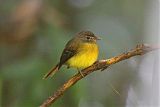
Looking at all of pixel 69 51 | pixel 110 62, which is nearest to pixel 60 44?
pixel 69 51

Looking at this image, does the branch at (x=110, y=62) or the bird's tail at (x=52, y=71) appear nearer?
the branch at (x=110, y=62)

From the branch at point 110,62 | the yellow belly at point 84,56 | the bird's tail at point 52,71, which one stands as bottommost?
the bird's tail at point 52,71

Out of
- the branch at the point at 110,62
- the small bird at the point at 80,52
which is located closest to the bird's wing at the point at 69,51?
the small bird at the point at 80,52

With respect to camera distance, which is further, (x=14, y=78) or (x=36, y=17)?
(x=36, y=17)

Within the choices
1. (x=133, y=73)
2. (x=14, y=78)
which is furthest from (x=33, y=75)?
(x=133, y=73)

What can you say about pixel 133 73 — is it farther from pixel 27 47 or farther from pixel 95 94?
pixel 27 47

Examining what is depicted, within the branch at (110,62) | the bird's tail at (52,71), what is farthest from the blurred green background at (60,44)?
the branch at (110,62)

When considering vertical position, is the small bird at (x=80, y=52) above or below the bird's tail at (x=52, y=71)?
above

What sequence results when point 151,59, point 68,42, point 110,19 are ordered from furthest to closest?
point 110,19, point 68,42, point 151,59

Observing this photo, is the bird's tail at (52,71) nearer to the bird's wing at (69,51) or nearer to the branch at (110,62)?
the bird's wing at (69,51)
